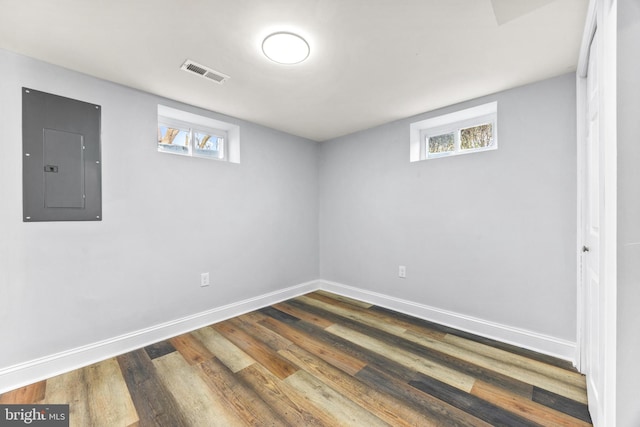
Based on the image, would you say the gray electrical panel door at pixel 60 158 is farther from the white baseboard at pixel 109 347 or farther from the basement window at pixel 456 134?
the basement window at pixel 456 134

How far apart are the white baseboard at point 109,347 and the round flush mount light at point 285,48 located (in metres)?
2.38

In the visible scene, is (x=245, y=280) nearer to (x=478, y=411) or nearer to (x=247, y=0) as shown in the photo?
(x=478, y=411)

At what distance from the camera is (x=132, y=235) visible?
2139mm

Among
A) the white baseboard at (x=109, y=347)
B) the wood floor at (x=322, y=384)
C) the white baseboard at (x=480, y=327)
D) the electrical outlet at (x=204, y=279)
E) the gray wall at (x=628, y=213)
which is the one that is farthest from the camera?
the electrical outlet at (x=204, y=279)

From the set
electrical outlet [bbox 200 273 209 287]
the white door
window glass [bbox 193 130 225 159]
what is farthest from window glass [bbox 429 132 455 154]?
electrical outlet [bbox 200 273 209 287]

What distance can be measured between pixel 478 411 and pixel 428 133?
2475 mm

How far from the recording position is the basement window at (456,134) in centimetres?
242

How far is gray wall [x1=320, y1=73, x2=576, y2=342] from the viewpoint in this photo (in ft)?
6.46

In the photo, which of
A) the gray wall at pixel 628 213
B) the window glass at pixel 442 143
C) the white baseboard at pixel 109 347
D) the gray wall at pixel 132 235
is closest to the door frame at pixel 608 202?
the gray wall at pixel 628 213

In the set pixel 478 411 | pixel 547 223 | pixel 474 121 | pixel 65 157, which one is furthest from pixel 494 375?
pixel 65 157

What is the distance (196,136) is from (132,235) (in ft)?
3.88

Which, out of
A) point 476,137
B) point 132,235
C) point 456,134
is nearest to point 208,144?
point 132,235

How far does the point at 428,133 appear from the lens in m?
2.85

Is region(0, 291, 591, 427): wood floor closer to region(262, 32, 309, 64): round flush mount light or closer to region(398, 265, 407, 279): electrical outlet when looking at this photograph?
region(398, 265, 407, 279): electrical outlet
